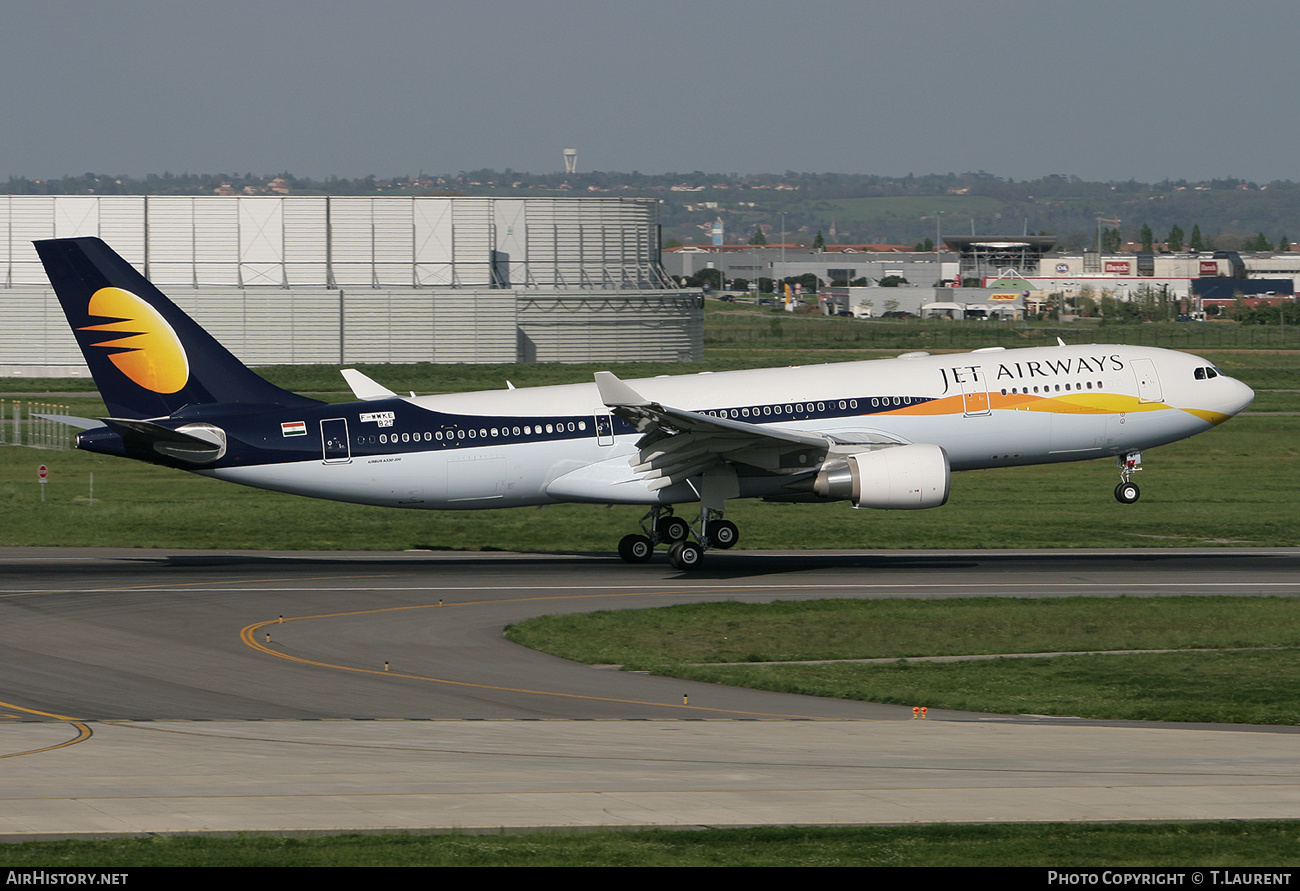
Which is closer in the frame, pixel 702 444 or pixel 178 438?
pixel 178 438

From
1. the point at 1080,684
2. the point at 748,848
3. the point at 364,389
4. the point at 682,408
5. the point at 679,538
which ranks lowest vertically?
→ the point at 1080,684

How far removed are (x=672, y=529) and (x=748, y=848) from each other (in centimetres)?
2516

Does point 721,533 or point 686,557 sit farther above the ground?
point 721,533

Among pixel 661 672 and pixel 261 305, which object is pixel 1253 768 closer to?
pixel 661 672

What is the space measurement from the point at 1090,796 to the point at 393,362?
10605 centimetres

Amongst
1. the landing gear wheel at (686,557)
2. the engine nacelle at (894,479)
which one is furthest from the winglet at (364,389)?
the engine nacelle at (894,479)

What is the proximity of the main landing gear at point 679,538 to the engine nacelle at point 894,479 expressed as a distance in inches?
141

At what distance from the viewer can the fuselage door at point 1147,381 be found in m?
40.6

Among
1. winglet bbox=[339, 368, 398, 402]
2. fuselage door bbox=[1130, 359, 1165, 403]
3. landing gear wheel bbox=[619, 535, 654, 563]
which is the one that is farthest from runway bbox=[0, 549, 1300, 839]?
fuselage door bbox=[1130, 359, 1165, 403]

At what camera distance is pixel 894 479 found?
36.1m

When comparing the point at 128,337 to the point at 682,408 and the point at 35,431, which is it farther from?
the point at 35,431

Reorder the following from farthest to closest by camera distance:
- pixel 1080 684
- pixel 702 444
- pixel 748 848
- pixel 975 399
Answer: pixel 975 399 < pixel 702 444 < pixel 1080 684 < pixel 748 848

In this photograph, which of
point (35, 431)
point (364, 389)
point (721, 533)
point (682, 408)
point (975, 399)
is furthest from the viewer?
point (35, 431)

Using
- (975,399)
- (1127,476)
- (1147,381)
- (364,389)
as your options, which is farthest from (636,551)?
(1147,381)
